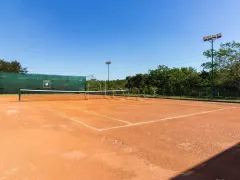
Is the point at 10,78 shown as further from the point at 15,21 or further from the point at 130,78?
the point at 130,78

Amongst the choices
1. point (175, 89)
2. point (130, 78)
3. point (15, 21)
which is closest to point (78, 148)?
point (15, 21)

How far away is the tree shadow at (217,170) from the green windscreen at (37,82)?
2358 cm

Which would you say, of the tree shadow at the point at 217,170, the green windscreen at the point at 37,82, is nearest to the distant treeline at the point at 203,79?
the green windscreen at the point at 37,82

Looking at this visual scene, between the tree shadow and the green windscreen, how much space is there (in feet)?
77.4

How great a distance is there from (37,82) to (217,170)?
2410cm

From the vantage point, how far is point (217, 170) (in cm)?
275

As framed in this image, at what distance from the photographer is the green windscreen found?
2169cm

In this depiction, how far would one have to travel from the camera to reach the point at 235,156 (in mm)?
3336

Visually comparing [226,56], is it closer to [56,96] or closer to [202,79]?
[202,79]

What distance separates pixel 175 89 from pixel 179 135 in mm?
19628

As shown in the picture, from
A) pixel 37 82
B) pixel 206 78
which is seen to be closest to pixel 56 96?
pixel 37 82

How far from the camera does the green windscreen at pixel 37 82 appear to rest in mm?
21688

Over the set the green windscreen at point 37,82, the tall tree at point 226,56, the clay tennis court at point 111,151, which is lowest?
the clay tennis court at point 111,151

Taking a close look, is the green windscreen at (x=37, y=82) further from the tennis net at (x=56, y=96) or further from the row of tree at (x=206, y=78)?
the row of tree at (x=206, y=78)
